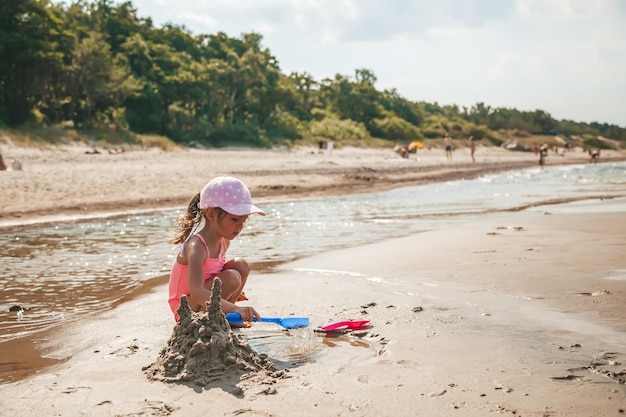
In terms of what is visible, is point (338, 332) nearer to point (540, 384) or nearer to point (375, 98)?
point (540, 384)

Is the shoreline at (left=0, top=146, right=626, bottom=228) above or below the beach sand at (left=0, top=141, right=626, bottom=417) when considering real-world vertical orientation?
above

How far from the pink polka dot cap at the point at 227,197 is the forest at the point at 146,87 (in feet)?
85.1

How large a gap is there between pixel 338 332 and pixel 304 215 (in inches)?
330

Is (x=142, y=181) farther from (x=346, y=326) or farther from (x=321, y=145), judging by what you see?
(x=321, y=145)

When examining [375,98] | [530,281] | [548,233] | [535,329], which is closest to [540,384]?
[535,329]

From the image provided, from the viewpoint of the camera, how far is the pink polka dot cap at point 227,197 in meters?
3.98

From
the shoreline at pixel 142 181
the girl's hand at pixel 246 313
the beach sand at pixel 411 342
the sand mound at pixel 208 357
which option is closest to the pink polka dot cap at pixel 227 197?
the girl's hand at pixel 246 313

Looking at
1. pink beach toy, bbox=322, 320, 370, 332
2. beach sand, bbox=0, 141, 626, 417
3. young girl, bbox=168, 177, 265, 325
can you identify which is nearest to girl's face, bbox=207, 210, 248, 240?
young girl, bbox=168, 177, 265, 325

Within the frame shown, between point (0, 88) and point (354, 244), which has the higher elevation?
point (0, 88)

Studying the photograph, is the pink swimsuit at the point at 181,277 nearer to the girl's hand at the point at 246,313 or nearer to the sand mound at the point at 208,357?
the girl's hand at the point at 246,313

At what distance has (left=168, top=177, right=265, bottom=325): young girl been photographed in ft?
13.0

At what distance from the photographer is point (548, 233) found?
8125 millimetres

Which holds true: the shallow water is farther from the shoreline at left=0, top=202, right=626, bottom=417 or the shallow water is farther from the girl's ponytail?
the girl's ponytail

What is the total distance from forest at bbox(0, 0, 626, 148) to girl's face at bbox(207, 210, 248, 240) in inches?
1021
